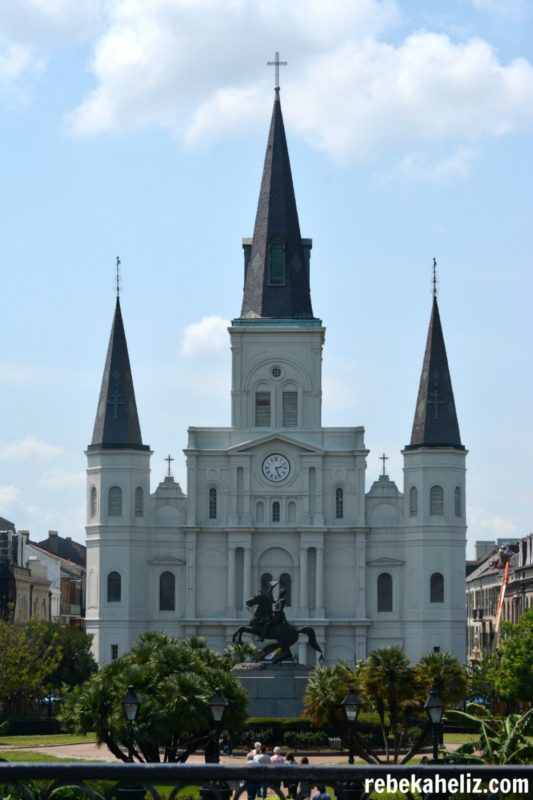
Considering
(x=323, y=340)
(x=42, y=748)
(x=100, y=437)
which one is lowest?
(x=42, y=748)

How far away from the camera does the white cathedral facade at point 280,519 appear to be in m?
105

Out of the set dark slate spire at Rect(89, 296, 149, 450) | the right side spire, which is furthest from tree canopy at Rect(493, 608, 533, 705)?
dark slate spire at Rect(89, 296, 149, 450)

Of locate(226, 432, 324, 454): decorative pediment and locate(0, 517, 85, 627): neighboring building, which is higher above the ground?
locate(226, 432, 324, 454): decorative pediment

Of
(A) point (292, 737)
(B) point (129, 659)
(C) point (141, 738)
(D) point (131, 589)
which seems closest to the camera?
(C) point (141, 738)

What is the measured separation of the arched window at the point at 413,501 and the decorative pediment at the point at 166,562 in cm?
1538

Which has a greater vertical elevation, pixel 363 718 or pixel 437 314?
pixel 437 314

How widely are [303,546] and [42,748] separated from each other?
156 feet

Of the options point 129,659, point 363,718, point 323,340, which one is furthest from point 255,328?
point 129,659

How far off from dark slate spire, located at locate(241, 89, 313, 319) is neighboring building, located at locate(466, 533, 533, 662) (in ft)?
84.7

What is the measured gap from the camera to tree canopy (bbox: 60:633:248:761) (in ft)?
136

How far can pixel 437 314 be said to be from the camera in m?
109

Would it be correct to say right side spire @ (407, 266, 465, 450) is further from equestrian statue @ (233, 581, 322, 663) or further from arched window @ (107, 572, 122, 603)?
equestrian statue @ (233, 581, 322, 663)

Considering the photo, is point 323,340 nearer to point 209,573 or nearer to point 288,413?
point 288,413

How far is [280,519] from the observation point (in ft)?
352
